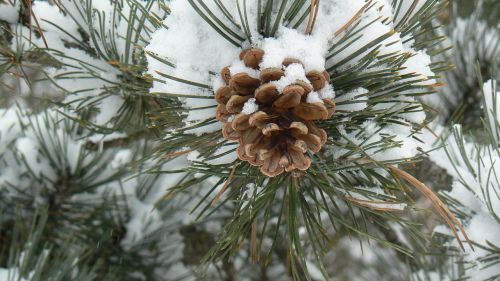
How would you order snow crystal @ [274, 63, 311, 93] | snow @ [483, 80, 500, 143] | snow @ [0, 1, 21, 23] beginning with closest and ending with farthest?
snow crystal @ [274, 63, 311, 93] < snow @ [483, 80, 500, 143] < snow @ [0, 1, 21, 23]

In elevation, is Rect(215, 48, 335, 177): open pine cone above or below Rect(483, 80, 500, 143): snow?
above

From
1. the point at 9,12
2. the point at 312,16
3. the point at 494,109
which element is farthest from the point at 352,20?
the point at 9,12

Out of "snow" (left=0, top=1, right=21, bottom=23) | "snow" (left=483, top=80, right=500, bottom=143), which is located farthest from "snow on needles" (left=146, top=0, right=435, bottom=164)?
"snow" (left=0, top=1, right=21, bottom=23)

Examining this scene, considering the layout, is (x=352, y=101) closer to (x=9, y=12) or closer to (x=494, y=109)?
(x=494, y=109)

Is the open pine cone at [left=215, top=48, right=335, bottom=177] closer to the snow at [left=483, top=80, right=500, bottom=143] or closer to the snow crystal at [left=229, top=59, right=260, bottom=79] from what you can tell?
the snow crystal at [left=229, top=59, right=260, bottom=79]

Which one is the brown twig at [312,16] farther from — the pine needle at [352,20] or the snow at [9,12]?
the snow at [9,12]

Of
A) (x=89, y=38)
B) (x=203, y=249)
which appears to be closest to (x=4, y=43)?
(x=89, y=38)
